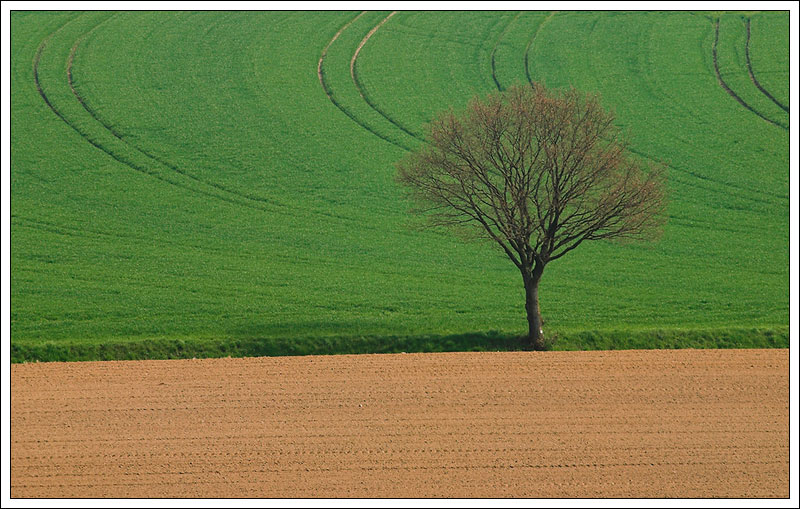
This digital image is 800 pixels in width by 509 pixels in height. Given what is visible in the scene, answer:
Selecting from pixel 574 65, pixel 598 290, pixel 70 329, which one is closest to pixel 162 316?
pixel 70 329

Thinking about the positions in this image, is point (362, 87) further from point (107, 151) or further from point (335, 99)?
point (107, 151)

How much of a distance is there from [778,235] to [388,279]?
17.5 metres

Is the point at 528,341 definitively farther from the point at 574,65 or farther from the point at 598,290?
the point at 574,65

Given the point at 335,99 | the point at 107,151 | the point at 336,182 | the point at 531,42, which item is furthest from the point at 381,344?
the point at 531,42

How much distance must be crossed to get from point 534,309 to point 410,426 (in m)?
6.88

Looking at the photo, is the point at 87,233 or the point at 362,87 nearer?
the point at 87,233

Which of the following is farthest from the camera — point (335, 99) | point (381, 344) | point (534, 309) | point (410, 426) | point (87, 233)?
point (335, 99)

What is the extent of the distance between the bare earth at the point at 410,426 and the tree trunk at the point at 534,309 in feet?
2.46

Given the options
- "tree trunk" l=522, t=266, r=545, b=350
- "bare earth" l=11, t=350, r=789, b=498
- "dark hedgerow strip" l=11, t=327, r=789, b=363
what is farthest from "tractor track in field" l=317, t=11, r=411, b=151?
"bare earth" l=11, t=350, r=789, b=498

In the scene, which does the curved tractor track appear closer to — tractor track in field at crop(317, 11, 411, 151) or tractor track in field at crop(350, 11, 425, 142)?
tractor track in field at crop(317, 11, 411, 151)

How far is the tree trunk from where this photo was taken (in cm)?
2709

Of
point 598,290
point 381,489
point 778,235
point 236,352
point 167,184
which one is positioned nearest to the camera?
point 381,489

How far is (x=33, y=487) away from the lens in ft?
66.2

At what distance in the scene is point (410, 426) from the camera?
22.6m
